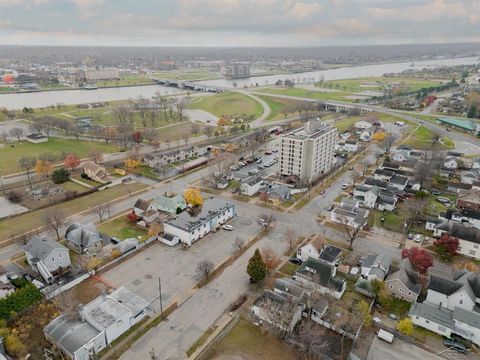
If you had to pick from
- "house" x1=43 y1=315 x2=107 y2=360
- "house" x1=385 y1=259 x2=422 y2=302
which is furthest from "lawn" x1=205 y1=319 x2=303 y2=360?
"house" x1=385 y1=259 x2=422 y2=302

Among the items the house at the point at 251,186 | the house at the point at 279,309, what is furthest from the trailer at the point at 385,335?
the house at the point at 251,186

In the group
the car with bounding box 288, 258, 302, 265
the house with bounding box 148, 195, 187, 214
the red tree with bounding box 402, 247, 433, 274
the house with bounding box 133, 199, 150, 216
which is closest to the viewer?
the red tree with bounding box 402, 247, 433, 274

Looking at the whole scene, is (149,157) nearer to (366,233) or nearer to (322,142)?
(322,142)

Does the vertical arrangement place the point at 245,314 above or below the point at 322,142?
below

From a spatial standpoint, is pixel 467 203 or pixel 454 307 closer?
pixel 454 307

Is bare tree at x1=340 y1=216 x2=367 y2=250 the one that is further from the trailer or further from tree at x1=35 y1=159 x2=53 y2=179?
tree at x1=35 y1=159 x2=53 y2=179

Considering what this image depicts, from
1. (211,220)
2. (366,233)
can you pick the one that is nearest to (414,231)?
(366,233)

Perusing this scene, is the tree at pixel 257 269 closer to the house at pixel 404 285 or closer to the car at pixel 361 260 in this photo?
the car at pixel 361 260

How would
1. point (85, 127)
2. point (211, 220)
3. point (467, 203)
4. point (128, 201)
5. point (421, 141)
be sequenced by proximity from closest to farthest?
point (211, 220) < point (467, 203) < point (128, 201) < point (421, 141) < point (85, 127)
